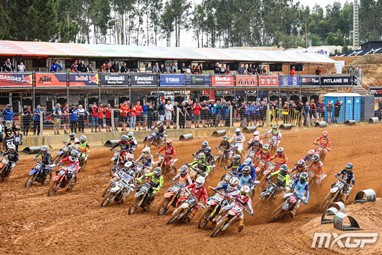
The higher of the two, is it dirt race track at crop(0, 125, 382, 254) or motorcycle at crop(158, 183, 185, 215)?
motorcycle at crop(158, 183, 185, 215)

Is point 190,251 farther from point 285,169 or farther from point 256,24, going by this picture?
point 256,24

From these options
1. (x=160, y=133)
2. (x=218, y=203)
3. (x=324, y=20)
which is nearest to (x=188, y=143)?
(x=160, y=133)

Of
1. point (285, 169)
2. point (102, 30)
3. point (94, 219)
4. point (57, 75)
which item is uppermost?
point (102, 30)

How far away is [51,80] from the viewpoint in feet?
103

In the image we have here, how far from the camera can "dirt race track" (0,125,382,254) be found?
1300 cm

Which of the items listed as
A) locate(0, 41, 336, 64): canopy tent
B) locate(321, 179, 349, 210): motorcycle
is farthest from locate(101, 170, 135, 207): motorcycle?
locate(0, 41, 336, 64): canopy tent

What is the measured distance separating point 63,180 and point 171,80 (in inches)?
708

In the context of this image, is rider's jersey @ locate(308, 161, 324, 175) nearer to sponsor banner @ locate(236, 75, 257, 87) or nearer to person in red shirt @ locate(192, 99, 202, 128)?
person in red shirt @ locate(192, 99, 202, 128)

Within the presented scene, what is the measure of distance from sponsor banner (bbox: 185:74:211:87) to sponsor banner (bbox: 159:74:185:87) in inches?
18.7

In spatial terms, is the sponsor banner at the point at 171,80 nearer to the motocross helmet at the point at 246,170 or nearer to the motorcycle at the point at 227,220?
the motocross helmet at the point at 246,170

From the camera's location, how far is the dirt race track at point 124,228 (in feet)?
42.7

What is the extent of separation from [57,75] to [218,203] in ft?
63.9

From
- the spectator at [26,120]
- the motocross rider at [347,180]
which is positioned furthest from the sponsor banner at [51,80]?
the motocross rider at [347,180]

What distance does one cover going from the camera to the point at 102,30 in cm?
9619
